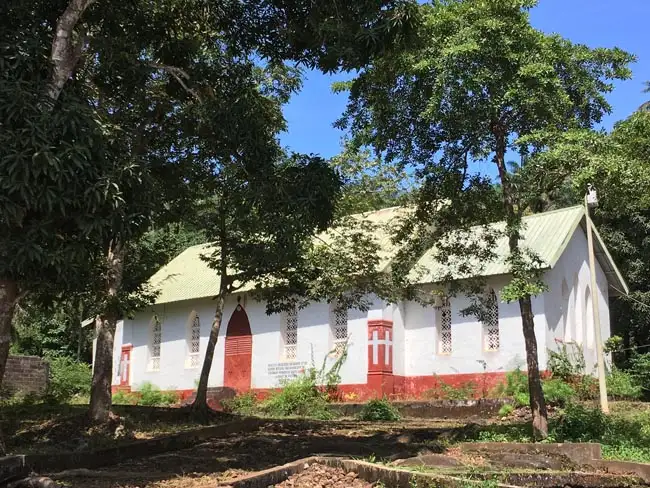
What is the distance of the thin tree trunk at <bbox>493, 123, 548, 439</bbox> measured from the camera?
44.1 feet

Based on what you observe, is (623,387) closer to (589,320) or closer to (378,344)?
(589,320)

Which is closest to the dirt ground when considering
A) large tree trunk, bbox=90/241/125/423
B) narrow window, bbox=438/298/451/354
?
large tree trunk, bbox=90/241/125/423

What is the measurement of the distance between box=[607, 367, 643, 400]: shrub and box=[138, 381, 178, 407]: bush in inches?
660

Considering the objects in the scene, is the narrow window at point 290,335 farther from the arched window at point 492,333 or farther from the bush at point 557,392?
the bush at point 557,392

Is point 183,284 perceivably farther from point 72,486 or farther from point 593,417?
point 72,486

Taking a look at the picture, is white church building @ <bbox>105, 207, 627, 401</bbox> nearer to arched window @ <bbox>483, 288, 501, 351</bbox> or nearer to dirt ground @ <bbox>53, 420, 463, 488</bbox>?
arched window @ <bbox>483, 288, 501, 351</bbox>

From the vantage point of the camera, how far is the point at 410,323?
82.8ft

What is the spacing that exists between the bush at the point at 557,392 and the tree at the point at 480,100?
240 inches

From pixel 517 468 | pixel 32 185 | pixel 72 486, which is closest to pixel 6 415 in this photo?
pixel 72 486

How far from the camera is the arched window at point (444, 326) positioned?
24453mm

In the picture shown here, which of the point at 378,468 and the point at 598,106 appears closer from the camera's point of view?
the point at 378,468

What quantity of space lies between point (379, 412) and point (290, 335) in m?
7.83

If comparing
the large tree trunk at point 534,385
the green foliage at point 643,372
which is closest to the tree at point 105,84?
the large tree trunk at point 534,385

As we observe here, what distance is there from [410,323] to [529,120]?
41.9ft
